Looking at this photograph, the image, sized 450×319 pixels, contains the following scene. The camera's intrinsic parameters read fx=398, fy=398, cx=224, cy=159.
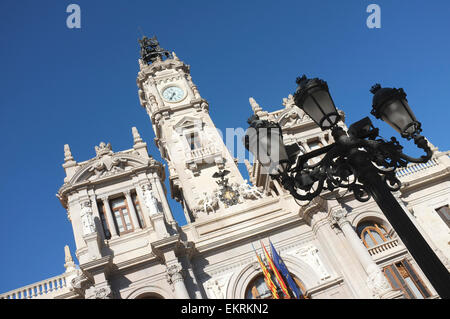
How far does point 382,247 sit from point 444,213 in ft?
17.1

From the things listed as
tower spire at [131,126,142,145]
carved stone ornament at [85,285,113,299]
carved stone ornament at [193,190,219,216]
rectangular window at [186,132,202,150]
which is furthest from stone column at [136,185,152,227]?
rectangular window at [186,132,202,150]

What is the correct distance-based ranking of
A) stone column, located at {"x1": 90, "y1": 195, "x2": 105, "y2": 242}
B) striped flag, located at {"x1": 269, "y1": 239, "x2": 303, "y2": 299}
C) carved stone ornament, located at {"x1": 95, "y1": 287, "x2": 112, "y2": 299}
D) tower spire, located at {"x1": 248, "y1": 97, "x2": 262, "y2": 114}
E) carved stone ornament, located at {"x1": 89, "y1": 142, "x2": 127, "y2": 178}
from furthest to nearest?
1. tower spire, located at {"x1": 248, "y1": 97, "x2": 262, "y2": 114}
2. carved stone ornament, located at {"x1": 89, "y1": 142, "x2": 127, "y2": 178}
3. stone column, located at {"x1": 90, "y1": 195, "x2": 105, "y2": 242}
4. striped flag, located at {"x1": 269, "y1": 239, "x2": 303, "y2": 299}
5. carved stone ornament, located at {"x1": 95, "y1": 287, "x2": 112, "y2": 299}

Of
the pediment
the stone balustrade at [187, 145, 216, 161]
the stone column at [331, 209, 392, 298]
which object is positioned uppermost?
the stone balustrade at [187, 145, 216, 161]

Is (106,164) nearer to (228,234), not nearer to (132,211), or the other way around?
(132,211)

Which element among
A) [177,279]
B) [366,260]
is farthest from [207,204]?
[366,260]

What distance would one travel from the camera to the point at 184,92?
30.8 meters

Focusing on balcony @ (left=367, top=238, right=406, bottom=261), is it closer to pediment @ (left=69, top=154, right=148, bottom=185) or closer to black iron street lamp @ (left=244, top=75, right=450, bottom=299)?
pediment @ (left=69, top=154, right=148, bottom=185)

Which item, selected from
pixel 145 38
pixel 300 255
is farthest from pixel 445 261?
pixel 145 38

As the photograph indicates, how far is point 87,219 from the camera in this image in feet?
63.0

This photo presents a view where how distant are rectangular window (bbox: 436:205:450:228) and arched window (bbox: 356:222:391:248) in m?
3.96

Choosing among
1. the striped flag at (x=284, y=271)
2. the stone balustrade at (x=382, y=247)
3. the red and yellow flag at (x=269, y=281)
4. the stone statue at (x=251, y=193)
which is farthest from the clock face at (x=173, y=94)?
the stone balustrade at (x=382, y=247)

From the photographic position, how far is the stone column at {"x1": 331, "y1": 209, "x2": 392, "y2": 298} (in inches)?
660
